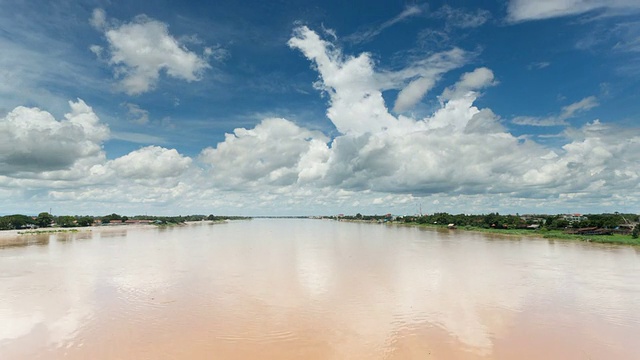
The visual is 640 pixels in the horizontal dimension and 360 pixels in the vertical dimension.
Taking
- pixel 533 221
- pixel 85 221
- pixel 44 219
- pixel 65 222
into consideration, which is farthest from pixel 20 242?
pixel 533 221

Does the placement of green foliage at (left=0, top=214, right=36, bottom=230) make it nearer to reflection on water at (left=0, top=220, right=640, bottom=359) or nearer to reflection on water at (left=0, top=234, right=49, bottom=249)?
reflection on water at (left=0, top=234, right=49, bottom=249)

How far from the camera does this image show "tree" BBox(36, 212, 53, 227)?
77.9 metres

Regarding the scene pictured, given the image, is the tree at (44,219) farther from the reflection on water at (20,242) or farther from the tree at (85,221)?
the reflection on water at (20,242)

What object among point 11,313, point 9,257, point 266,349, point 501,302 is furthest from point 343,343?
point 9,257

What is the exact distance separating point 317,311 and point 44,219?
8989cm

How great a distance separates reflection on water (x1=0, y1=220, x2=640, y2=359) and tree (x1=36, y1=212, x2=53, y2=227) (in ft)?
225

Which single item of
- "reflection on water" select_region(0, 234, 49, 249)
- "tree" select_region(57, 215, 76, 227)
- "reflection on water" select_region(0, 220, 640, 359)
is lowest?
"reflection on water" select_region(0, 220, 640, 359)

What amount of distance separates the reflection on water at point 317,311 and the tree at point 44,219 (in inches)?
2695

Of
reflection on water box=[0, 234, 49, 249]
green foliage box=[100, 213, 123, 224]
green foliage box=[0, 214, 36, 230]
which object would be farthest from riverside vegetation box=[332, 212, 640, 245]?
green foliage box=[100, 213, 123, 224]

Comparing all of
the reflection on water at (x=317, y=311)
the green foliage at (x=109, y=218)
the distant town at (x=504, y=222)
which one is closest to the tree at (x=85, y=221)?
the distant town at (x=504, y=222)

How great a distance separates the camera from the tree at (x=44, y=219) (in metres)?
77.9

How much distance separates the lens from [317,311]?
41.4 ft

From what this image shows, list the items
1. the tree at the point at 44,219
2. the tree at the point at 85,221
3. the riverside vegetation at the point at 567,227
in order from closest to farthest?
the riverside vegetation at the point at 567,227, the tree at the point at 44,219, the tree at the point at 85,221

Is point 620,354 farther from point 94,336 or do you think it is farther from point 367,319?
point 94,336
